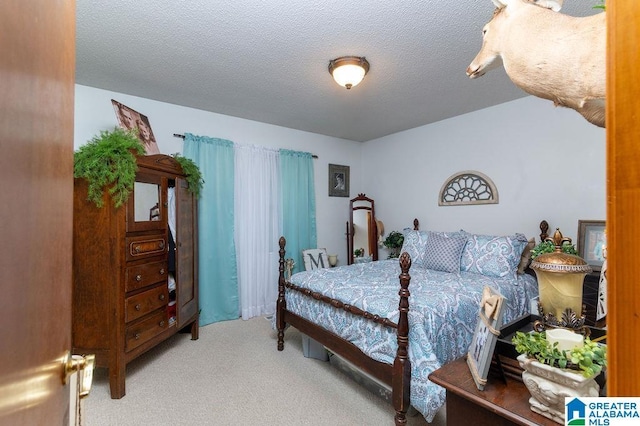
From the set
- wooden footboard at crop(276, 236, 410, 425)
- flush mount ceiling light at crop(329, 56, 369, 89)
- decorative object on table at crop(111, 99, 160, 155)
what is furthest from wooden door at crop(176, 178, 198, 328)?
flush mount ceiling light at crop(329, 56, 369, 89)

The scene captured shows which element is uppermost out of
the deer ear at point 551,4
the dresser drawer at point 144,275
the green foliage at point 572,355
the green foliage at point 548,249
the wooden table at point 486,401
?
the deer ear at point 551,4

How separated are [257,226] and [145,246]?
1640mm

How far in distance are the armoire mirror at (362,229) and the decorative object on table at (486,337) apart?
3.42 m

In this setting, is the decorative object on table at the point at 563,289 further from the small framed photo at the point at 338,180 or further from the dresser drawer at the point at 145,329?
the small framed photo at the point at 338,180

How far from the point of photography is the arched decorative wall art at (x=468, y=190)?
345 centimetres

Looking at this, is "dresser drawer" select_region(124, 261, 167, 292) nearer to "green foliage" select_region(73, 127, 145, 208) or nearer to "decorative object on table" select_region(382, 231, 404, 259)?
"green foliage" select_region(73, 127, 145, 208)

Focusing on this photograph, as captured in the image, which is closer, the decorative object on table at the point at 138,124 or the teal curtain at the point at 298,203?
the decorative object on table at the point at 138,124

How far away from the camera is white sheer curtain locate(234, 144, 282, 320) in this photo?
3.74 m

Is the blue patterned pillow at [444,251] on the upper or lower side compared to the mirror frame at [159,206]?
lower

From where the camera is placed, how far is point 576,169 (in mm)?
2818

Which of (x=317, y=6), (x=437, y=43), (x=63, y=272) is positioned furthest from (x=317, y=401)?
(x=437, y=43)

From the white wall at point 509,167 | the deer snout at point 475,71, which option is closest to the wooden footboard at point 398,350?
the deer snout at point 475,71

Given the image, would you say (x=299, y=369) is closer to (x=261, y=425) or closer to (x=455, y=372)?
(x=261, y=425)

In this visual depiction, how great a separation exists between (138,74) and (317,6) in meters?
1.82
